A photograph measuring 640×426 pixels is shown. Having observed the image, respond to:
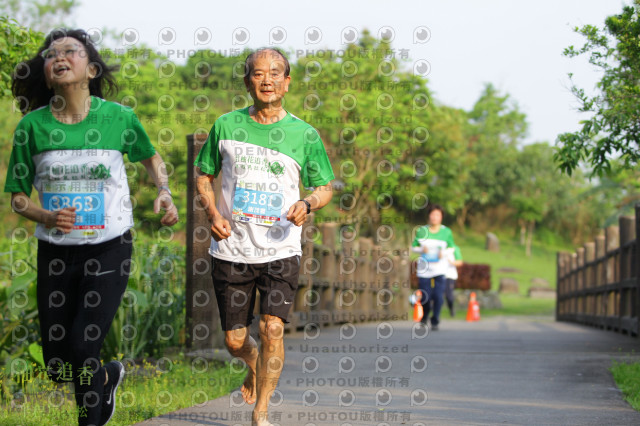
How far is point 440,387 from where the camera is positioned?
5.96m

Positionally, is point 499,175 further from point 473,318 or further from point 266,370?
point 266,370

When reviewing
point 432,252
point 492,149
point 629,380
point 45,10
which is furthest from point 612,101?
point 492,149

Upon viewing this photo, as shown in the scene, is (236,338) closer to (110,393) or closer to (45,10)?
(110,393)

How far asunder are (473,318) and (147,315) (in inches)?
532

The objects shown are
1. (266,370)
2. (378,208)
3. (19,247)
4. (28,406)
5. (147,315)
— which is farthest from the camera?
(378,208)

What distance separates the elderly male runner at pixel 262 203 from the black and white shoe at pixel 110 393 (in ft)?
1.80

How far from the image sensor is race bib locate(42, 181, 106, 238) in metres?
3.85

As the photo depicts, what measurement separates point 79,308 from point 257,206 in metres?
0.92

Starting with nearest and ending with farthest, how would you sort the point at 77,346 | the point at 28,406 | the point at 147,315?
the point at 77,346
the point at 28,406
the point at 147,315

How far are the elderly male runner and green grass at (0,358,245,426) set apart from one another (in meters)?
0.92

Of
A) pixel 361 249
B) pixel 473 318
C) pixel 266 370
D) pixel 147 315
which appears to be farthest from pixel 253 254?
pixel 473 318

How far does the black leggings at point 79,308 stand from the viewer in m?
3.88

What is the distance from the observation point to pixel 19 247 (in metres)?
8.81

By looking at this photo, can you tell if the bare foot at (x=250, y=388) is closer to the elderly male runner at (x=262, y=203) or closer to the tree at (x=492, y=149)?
the elderly male runner at (x=262, y=203)
